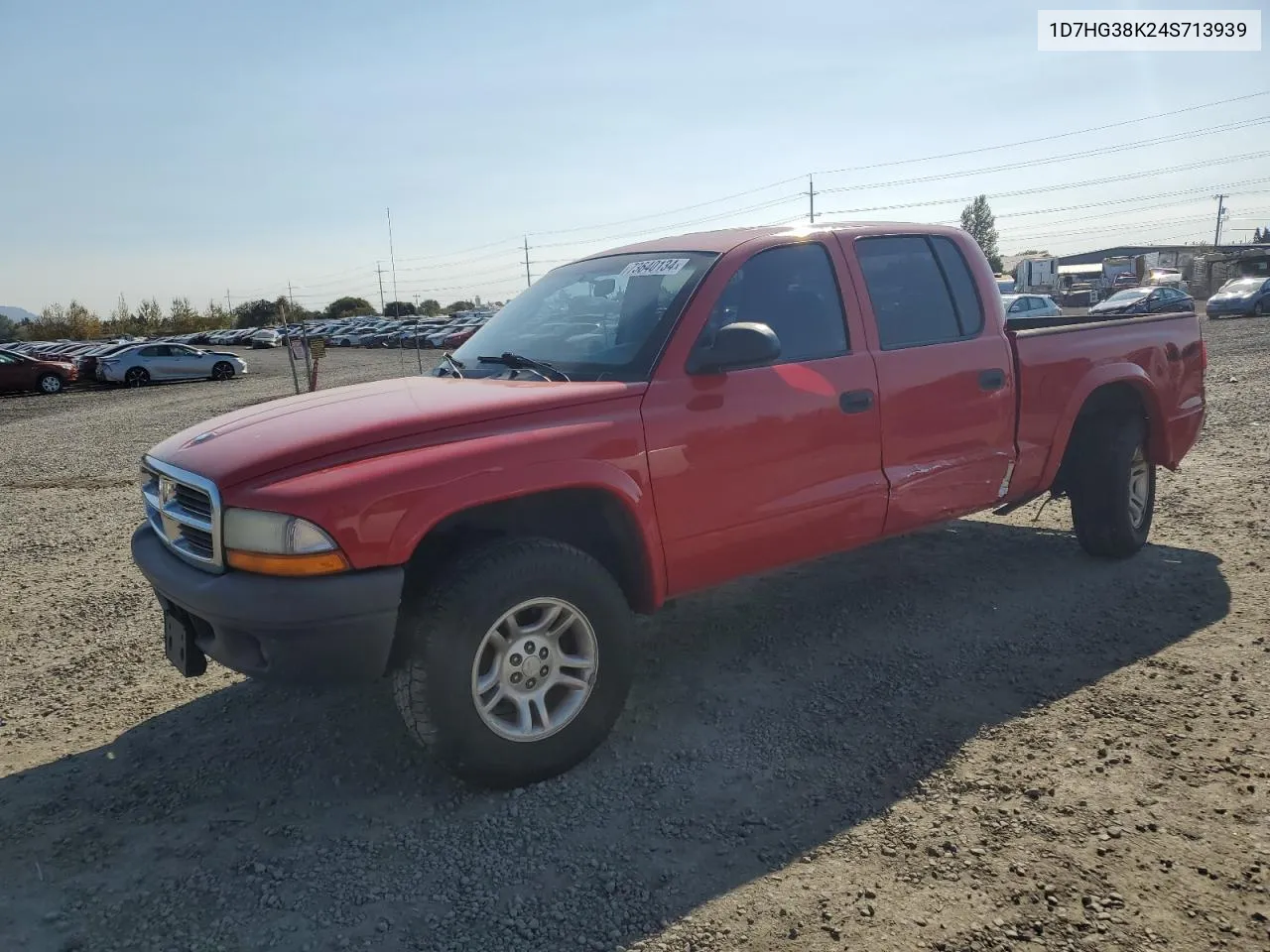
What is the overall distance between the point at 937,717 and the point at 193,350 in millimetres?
29488

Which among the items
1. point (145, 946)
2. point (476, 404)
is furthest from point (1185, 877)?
point (145, 946)

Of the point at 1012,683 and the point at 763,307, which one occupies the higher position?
the point at 763,307

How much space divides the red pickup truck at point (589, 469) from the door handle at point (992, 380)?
0.02m

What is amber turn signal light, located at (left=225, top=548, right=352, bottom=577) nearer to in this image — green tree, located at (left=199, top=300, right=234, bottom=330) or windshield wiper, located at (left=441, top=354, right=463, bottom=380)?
windshield wiper, located at (left=441, top=354, right=463, bottom=380)

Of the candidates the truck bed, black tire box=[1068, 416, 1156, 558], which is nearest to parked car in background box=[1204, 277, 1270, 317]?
the truck bed

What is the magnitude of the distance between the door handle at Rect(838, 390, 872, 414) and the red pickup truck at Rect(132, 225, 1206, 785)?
0.01 m

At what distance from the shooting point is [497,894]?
2.58 m

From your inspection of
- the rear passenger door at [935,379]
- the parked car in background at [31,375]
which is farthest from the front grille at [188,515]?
the parked car in background at [31,375]

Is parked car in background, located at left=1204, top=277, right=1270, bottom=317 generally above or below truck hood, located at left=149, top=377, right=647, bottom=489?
above

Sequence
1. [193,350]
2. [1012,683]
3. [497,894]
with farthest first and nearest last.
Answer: [193,350], [1012,683], [497,894]

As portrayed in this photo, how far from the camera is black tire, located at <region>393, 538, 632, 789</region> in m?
2.85

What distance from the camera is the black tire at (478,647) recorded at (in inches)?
112

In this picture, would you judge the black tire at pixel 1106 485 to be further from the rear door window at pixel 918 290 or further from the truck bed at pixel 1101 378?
the rear door window at pixel 918 290

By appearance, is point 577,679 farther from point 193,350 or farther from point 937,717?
point 193,350
